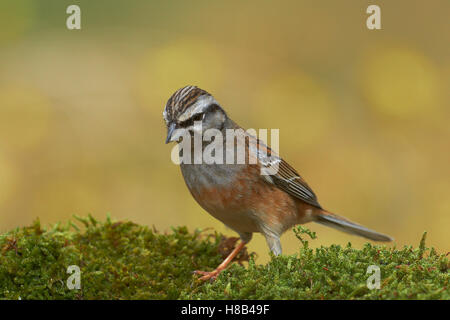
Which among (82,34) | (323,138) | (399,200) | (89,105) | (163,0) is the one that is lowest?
(399,200)

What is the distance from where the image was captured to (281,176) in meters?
5.64

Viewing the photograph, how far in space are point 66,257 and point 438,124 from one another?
24.6 ft

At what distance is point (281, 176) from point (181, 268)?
148cm

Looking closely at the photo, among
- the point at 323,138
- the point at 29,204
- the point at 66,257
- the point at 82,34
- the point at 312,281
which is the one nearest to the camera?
the point at 312,281

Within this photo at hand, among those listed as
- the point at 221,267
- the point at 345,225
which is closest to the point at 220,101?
the point at 345,225

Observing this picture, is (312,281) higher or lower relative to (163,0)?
lower

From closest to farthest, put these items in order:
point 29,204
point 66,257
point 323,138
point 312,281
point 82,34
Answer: point 312,281 < point 66,257 < point 29,204 < point 323,138 < point 82,34

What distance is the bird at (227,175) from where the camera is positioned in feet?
15.5

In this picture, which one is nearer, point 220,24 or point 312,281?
point 312,281

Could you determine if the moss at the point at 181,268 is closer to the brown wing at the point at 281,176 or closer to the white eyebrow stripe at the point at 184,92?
the brown wing at the point at 281,176

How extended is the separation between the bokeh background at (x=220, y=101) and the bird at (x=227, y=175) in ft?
10.6

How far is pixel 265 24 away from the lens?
440 inches
